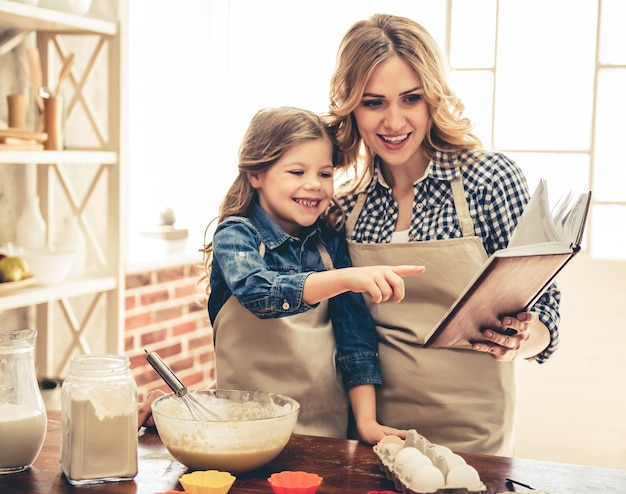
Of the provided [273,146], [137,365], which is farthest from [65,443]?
[137,365]

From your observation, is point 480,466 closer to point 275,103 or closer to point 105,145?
point 105,145

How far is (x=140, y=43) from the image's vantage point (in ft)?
13.3

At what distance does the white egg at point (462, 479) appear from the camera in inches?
47.6

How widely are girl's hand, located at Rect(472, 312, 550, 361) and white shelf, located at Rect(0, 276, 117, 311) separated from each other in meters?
1.53

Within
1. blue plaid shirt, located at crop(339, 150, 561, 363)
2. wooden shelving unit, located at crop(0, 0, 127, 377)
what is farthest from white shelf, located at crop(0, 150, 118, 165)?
blue plaid shirt, located at crop(339, 150, 561, 363)

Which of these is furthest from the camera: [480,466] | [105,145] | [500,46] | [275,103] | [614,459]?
[275,103]

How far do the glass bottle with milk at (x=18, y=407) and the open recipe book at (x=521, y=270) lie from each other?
0.70m

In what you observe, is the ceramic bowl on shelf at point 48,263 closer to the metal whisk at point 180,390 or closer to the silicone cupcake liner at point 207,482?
the metal whisk at point 180,390

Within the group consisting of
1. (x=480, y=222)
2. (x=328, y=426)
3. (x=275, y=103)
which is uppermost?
(x=275, y=103)

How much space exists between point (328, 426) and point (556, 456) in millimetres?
2346

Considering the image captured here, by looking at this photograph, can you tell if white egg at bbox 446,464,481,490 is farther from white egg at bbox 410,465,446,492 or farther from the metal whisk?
the metal whisk

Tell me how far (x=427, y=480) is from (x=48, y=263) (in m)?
1.99

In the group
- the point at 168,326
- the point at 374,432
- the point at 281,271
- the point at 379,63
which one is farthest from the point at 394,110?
the point at 168,326

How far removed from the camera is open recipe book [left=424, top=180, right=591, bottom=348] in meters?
1.44
